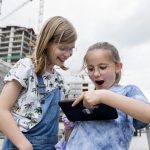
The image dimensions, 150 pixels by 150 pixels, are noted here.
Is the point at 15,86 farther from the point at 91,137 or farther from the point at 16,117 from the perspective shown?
the point at 91,137

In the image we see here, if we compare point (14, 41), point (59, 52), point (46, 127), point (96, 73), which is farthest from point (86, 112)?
point (14, 41)

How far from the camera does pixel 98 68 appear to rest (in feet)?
5.37

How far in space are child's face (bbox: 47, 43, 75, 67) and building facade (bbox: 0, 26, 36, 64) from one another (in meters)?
82.7

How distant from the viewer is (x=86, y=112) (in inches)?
59.8

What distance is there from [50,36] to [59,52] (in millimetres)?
96

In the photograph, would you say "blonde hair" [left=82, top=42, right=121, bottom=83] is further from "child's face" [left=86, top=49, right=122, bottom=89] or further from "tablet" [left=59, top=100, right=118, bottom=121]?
"tablet" [left=59, top=100, right=118, bottom=121]

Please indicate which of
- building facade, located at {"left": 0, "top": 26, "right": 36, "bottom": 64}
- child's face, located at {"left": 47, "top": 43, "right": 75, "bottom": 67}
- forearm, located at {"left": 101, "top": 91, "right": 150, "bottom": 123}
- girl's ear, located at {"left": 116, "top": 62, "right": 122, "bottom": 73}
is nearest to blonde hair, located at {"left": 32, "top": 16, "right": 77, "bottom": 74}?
child's face, located at {"left": 47, "top": 43, "right": 75, "bottom": 67}

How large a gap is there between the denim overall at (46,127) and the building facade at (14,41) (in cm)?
8272

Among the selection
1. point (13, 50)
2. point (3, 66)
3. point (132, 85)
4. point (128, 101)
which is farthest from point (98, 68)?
point (13, 50)

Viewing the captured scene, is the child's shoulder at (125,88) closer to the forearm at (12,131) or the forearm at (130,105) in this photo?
the forearm at (130,105)

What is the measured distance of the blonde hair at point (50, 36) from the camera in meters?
1.83

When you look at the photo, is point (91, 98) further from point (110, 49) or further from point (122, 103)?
point (110, 49)

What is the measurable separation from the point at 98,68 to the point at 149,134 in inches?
14.9

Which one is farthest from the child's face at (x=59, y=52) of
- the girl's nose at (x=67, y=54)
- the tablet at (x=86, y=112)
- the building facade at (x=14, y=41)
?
the building facade at (x=14, y=41)
